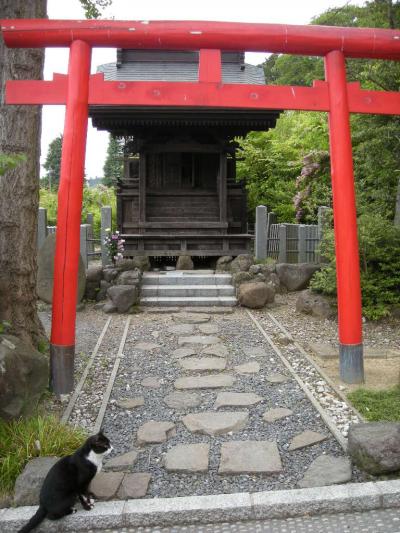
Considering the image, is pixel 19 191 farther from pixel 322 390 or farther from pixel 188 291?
pixel 188 291

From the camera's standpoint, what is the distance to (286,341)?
7613mm

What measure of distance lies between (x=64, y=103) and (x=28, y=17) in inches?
51.1

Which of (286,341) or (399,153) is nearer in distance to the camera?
(286,341)

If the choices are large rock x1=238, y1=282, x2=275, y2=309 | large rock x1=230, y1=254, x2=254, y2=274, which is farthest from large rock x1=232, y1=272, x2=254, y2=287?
large rock x1=238, y1=282, x2=275, y2=309

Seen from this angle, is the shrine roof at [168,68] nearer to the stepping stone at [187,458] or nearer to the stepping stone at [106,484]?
the stepping stone at [187,458]

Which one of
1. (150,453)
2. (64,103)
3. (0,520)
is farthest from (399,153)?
(0,520)

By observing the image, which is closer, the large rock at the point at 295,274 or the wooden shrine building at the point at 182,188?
the large rock at the point at 295,274

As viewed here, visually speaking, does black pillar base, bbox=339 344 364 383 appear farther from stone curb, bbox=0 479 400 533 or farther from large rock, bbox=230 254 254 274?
large rock, bbox=230 254 254 274

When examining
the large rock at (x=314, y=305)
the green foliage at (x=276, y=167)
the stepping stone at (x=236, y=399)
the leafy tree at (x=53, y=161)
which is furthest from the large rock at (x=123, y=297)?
the leafy tree at (x=53, y=161)

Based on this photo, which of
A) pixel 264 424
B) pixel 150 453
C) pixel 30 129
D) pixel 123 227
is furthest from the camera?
pixel 123 227

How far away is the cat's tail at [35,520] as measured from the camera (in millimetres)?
3090

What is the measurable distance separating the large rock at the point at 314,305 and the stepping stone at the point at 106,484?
604 centimetres

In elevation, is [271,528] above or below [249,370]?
below

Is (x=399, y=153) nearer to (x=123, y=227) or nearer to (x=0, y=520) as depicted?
(x=123, y=227)
